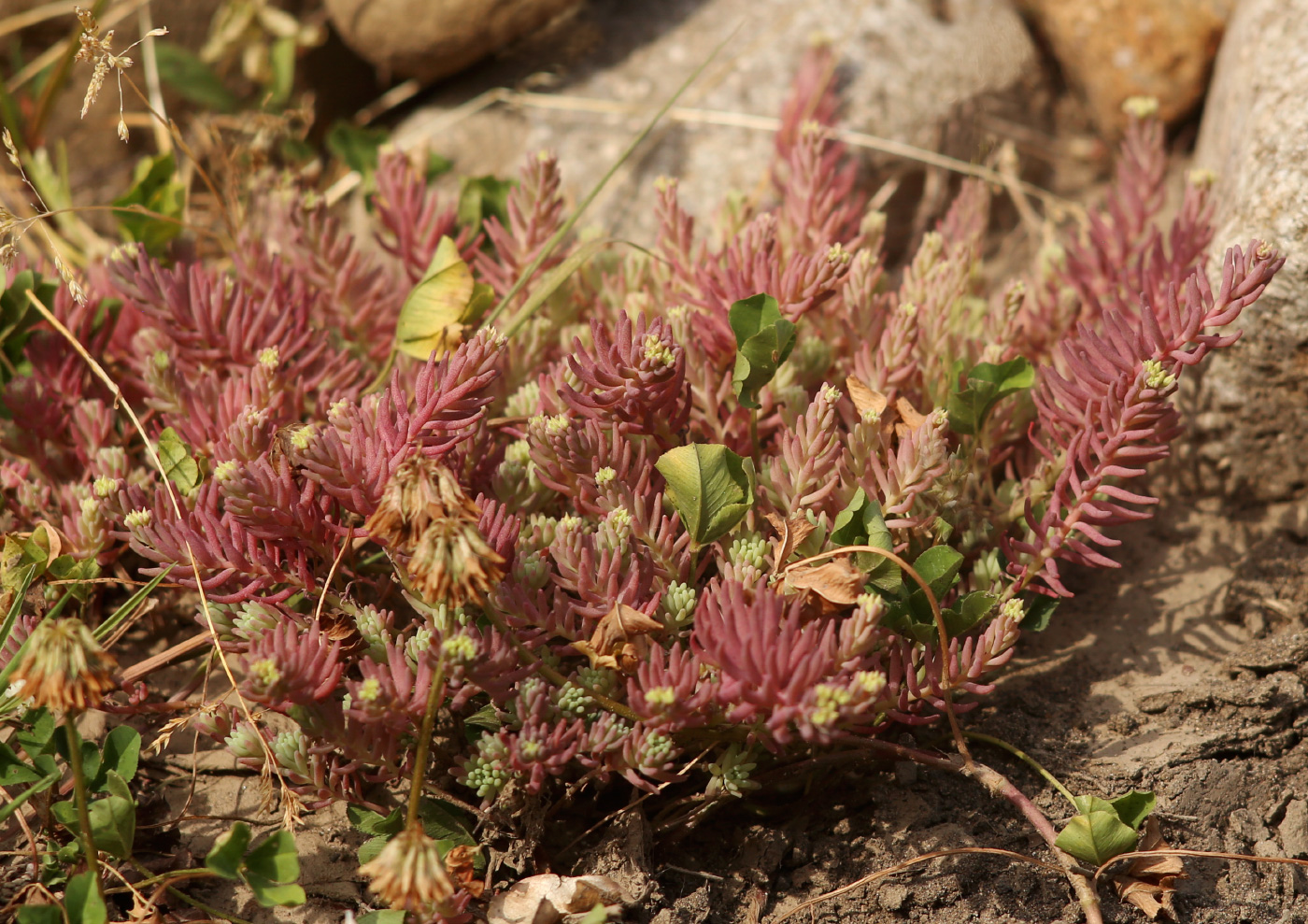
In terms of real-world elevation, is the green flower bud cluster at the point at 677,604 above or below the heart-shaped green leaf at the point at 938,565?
above

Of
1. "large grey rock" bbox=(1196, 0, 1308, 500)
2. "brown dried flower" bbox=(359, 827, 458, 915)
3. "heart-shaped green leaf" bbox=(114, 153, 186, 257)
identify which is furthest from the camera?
"heart-shaped green leaf" bbox=(114, 153, 186, 257)

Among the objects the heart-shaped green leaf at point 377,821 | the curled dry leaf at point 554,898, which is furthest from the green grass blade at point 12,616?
the curled dry leaf at point 554,898

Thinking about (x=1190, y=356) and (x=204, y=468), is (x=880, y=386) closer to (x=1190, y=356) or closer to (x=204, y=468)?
(x=1190, y=356)

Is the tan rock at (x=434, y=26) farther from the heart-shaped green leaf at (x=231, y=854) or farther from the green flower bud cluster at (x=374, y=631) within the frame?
the heart-shaped green leaf at (x=231, y=854)

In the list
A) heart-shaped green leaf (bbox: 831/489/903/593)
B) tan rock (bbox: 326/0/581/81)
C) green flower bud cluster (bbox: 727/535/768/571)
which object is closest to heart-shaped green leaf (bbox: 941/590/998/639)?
heart-shaped green leaf (bbox: 831/489/903/593)

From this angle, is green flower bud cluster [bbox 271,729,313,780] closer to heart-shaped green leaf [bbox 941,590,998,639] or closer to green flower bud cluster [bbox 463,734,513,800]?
green flower bud cluster [bbox 463,734,513,800]

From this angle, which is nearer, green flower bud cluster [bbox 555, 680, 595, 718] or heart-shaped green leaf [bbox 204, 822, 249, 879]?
heart-shaped green leaf [bbox 204, 822, 249, 879]

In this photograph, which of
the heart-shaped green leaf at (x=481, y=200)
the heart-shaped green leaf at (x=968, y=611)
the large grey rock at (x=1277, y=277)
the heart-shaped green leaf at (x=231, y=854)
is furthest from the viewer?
the heart-shaped green leaf at (x=481, y=200)
